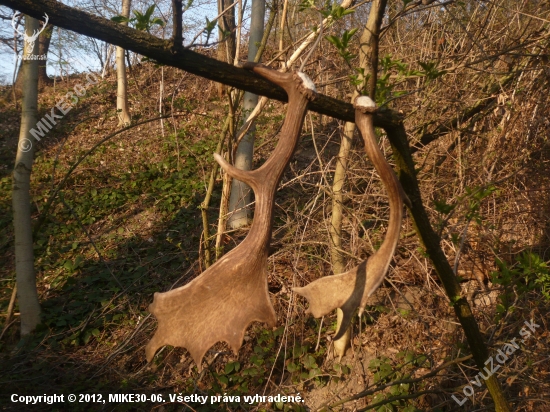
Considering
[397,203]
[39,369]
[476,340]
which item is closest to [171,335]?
[397,203]

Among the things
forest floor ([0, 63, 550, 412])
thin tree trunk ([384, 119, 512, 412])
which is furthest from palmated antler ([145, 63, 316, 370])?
forest floor ([0, 63, 550, 412])

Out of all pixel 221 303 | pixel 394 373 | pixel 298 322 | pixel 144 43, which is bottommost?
pixel 394 373

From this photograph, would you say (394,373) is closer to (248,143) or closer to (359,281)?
(359,281)

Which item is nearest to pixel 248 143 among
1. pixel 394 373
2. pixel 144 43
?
pixel 394 373

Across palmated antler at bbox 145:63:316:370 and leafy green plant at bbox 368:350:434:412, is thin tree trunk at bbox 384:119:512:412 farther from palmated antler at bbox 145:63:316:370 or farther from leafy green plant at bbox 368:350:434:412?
leafy green plant at bbox 368:350:434:412

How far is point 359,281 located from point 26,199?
4492 mm

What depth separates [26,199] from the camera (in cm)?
436

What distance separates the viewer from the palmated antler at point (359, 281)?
818mm

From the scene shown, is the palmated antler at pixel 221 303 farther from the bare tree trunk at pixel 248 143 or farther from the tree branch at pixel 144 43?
the bare tree trunk at pixel 248 143

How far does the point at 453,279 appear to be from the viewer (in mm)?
1385

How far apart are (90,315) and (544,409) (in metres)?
4.12

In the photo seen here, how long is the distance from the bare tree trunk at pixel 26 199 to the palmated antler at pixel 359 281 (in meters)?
4.20

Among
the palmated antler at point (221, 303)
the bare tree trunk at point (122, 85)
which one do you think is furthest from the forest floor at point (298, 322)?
the bare tree trunk at point (122, 85)

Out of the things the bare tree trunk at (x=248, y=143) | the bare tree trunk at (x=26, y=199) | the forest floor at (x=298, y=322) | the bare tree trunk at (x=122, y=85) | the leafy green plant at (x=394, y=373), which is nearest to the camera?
the forest floor at (x=298, y=322)
